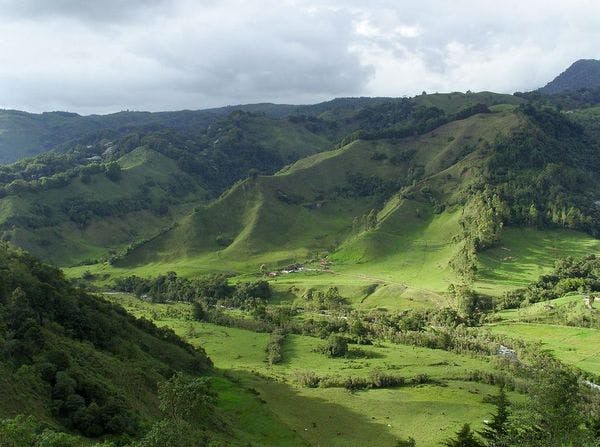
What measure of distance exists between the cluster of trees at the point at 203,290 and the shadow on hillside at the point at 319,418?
7368 cm

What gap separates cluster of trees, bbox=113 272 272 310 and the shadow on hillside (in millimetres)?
73683

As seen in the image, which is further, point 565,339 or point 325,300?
point 325,300

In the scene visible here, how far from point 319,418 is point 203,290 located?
353 ft

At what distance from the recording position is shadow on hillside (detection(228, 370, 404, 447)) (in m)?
73.6

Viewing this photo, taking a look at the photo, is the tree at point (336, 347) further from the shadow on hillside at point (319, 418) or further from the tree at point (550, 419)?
the tree at point (550, 419)

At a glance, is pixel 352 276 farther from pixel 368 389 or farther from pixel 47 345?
pixel 47 345

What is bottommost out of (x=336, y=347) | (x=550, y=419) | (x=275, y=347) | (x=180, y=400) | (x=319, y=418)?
(x=275, y=347)

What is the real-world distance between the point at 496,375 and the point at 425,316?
4709 centimetres

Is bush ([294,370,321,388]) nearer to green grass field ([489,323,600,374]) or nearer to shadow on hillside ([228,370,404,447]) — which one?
shadow on hillside ([228,370,404,447])

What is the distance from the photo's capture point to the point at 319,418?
81000 mm

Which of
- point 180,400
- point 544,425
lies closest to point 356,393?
point 544,425

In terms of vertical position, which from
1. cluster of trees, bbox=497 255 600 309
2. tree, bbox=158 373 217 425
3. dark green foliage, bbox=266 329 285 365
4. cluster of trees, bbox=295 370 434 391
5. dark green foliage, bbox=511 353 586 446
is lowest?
dark green foliage, bbox=266 329 285 365

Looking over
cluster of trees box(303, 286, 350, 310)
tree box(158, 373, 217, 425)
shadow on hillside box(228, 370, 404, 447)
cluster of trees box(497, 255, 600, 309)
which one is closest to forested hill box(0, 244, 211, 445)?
tree box(158, 373, 217, 425)

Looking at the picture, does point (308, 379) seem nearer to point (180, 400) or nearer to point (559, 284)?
point (180, 400)
